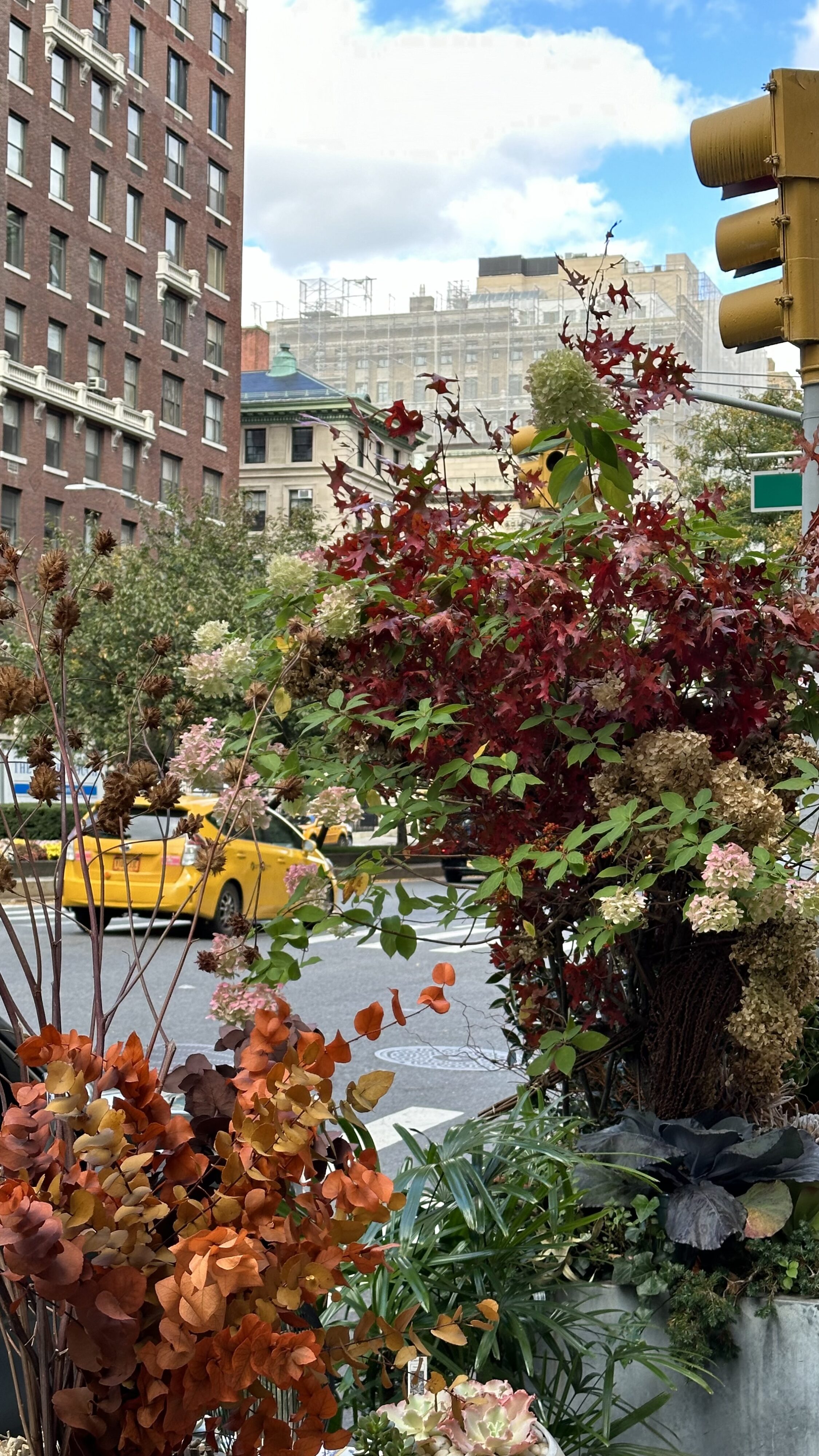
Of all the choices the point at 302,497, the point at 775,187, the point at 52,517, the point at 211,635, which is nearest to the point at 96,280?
the point at 52,517

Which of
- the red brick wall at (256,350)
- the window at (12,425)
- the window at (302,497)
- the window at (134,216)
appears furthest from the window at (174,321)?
the red brick wall at (256,350)

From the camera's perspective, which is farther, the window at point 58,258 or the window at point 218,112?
the window at point 218,112

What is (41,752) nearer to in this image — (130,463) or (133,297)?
(130,463)

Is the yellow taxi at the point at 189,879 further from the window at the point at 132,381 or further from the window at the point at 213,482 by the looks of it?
the window at the point at 132,381

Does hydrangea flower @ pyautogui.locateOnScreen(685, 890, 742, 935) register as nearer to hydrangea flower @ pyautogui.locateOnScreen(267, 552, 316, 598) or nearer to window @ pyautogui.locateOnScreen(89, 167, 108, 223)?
hydrangea flower @ pyautogui.locateOnScreen(267, 552, 316, 598)

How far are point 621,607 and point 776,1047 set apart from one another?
40.3 inches

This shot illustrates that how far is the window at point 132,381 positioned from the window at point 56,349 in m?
3.71

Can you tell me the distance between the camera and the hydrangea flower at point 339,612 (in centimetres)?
342

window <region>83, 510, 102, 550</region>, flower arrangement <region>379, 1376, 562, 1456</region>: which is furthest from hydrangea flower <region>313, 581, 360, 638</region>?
window <region>83, 510, 102, 550</region>

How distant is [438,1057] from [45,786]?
9.23 meters

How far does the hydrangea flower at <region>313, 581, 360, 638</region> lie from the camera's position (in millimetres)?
3422

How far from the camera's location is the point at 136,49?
4866cm

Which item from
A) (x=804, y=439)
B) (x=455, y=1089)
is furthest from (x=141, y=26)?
(x=804, y=439)

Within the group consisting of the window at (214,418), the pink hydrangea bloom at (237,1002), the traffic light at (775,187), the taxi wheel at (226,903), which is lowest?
the taxi wheel at (226,903)
